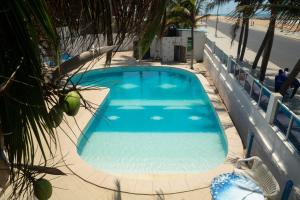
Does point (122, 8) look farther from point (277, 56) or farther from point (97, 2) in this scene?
point (277, 56)

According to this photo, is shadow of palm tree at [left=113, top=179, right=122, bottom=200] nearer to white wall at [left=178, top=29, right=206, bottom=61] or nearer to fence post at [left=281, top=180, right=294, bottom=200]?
fence post at [left=281, top=180, right=294, bottom=200]

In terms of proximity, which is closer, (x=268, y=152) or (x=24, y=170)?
(x=24, y=170)

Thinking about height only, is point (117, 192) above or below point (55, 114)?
below

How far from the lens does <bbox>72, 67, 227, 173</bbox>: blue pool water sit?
9047mm

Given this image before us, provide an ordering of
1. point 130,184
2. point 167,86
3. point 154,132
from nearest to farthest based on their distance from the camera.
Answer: point 130,184 < point 154,132 < point 167,86

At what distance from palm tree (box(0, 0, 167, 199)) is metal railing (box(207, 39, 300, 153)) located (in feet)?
17.9

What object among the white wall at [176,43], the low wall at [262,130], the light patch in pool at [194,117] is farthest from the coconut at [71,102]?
the white wall at [176,43]

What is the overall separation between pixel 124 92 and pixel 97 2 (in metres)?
14.5

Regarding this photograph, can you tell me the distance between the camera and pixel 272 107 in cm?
707

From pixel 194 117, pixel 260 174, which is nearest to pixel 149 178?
pixel 260 174

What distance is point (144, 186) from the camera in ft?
21.9

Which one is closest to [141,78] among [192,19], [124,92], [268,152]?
[124,92]

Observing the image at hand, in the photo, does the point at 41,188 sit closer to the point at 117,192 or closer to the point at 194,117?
the point at 117,192

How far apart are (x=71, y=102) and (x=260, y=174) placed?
20.1 feet
